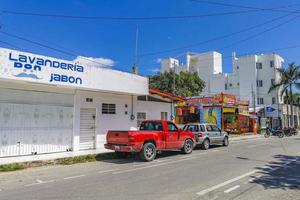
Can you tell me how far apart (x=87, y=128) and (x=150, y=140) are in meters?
4.87

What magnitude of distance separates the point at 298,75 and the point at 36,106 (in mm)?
43564

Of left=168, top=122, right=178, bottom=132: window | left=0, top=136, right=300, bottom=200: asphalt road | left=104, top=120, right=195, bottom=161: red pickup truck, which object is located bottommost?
left=0, top=136, right=300, bottom=200: asphalt road

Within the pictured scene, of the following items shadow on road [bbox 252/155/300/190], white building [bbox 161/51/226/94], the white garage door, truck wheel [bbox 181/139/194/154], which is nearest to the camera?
shadow on road [bbox 252/155/300/190]

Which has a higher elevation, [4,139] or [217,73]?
[217,73]

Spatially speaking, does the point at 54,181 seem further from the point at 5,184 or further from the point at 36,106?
the point at 36,106

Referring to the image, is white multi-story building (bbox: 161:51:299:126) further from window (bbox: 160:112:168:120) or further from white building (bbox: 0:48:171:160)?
white building (bbox: 0:48:171:160)

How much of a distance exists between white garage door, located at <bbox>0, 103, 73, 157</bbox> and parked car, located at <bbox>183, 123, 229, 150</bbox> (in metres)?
7.95

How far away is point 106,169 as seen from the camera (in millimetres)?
11156

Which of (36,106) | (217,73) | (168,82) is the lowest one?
(36,106)

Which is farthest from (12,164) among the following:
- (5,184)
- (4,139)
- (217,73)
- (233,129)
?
(217,73)

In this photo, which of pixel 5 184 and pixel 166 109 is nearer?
pixel 5 184

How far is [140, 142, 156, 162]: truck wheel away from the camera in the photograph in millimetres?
13130

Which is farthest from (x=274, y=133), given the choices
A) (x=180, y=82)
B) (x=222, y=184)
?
(x=222, y=184)

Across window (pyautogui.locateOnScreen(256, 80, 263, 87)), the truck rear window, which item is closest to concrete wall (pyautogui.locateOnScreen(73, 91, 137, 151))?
the truck rear window
